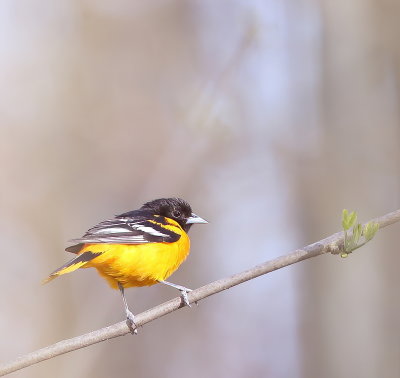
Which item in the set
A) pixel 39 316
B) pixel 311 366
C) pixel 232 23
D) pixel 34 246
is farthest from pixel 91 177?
pixel 311 366

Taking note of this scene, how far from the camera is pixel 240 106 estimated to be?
→ 32.3ft

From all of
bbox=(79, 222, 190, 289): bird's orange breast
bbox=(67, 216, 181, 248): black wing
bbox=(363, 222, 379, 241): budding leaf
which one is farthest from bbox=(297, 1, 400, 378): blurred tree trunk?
bbox=(363, 222, 379, 241): budding leaf

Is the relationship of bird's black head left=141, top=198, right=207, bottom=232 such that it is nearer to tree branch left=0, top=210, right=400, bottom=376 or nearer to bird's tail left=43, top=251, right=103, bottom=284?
bird's tail left=43, top=251, right=103, bottom=284

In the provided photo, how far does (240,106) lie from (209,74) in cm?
102

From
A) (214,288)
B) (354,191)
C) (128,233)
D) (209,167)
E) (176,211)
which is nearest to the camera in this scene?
(214,288)

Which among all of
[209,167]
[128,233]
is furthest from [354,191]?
[128,233]

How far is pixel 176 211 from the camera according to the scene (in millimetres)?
4961

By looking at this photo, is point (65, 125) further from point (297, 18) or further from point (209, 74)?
point (297, 18)

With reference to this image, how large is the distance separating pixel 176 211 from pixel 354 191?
10.7 ft

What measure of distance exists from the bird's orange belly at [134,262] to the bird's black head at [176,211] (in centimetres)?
95

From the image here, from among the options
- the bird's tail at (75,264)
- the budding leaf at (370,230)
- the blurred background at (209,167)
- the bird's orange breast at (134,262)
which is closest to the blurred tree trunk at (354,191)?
the blurred background at (209,167)

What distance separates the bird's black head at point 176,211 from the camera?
4934 millimetres

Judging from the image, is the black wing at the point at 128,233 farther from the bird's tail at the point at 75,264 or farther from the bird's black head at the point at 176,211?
the bird's black head at the point at 176,211

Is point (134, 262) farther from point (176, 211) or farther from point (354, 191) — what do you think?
point (354, 191)
